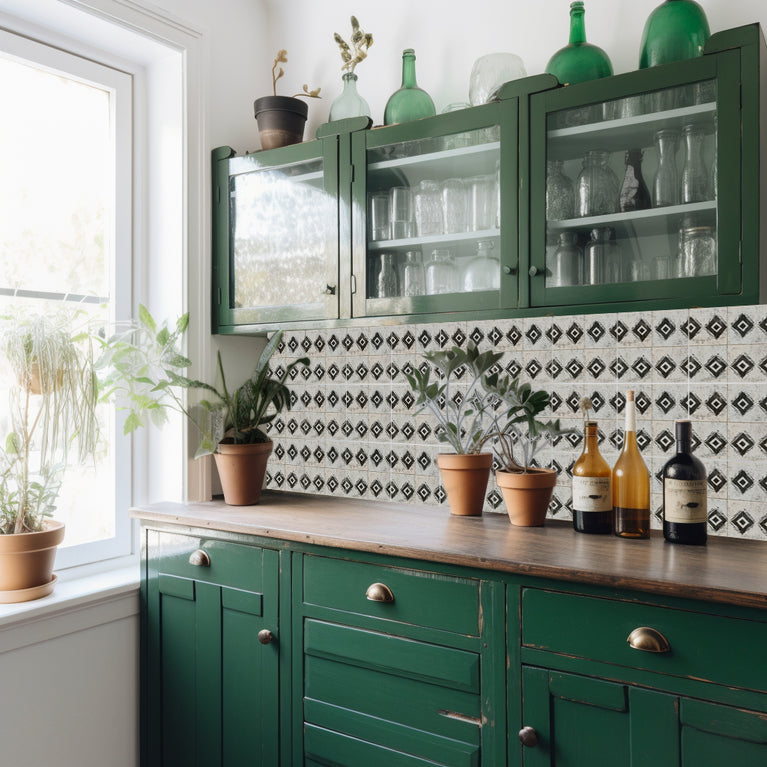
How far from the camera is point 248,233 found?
2.44 meters

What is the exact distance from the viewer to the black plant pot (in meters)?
2.42

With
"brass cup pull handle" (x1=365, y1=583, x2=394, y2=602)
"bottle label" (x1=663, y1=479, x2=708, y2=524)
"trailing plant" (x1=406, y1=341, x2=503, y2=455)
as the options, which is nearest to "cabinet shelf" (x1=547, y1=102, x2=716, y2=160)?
"trailing plant" (x1=406, y1=341, x2=503, y2=455)

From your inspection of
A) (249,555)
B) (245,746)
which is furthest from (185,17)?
(245,746)

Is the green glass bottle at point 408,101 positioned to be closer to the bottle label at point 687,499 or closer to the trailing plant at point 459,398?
the trailing plant at point 459,398

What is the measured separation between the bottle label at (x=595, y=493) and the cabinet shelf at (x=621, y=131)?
0.88 metres

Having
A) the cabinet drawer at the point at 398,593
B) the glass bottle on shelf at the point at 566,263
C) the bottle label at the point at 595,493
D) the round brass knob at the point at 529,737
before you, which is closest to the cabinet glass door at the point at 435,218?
the glass bottle on shelf at the point at 566,263

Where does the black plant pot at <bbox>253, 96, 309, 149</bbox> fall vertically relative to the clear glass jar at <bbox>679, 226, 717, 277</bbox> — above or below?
above

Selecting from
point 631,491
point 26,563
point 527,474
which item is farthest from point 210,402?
point 631,491

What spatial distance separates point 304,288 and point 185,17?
111 centimetres

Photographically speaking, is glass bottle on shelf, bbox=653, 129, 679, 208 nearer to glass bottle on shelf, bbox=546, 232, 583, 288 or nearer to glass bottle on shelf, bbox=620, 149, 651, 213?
glass bottle on shelf, bbox=620, 149, 651, 213

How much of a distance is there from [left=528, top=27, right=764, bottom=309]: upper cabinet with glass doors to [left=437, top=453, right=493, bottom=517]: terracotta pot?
0.51 metres

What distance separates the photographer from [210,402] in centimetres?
239

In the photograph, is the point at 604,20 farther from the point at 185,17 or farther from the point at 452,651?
the point at 452,651

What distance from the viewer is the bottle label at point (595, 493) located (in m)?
1.79
